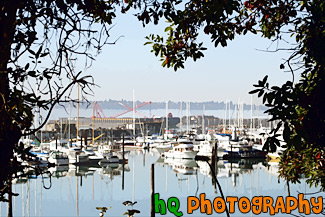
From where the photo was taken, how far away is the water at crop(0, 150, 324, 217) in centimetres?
2198

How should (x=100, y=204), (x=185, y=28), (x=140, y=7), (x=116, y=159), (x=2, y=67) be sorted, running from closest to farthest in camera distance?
(x=2, y=67) → (x=140, y=7) → (x=185, y=28) → (x=100, y=204) → (x=116, y=159)

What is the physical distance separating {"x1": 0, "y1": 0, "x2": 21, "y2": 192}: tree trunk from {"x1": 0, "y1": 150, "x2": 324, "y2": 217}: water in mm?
17089

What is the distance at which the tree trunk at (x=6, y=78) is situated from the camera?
7.88ft

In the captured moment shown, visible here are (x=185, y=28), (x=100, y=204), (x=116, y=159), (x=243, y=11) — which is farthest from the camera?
(x=116, y=159)

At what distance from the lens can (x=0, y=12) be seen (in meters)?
2.43

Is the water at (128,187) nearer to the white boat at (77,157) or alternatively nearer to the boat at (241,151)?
the white boat at (77,157)

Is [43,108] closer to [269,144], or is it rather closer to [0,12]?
[0,12]

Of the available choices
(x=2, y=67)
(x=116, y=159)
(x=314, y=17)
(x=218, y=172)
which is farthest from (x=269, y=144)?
(x=116, y=159)

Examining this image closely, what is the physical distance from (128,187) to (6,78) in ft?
84.7

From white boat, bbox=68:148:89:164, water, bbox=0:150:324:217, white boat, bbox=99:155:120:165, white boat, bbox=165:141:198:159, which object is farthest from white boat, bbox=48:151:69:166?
white boat, bbox=165:141:198:159

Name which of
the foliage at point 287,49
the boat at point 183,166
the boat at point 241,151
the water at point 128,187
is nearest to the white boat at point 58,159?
the water at point 128,187

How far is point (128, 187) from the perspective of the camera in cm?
2786

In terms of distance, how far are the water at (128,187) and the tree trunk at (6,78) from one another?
1709 cm

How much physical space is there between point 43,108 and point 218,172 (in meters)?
31.3
